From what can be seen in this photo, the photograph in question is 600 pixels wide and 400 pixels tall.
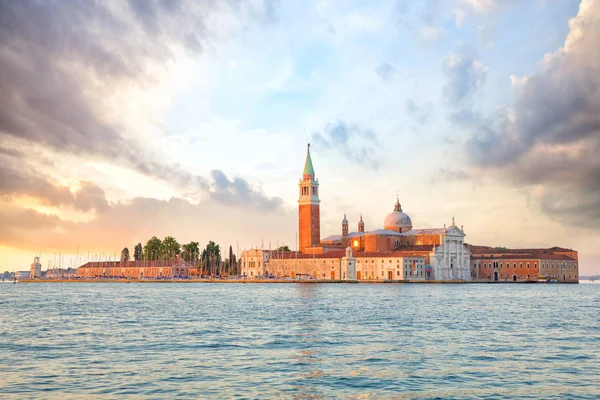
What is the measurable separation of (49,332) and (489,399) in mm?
20014

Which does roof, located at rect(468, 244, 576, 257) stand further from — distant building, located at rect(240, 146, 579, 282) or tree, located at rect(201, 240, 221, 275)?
tree, located at rect(201, 240, 221, 275)

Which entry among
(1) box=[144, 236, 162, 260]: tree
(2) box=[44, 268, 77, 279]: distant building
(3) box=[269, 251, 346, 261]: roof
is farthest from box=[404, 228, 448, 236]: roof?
(2) box=[44, 268, 77, 279]: distant building

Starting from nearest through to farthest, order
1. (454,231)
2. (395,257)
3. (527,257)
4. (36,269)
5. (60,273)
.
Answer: (395,257) → (527,257) → (454,231) → (60,273) → (36,269)

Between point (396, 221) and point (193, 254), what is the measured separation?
148 feet

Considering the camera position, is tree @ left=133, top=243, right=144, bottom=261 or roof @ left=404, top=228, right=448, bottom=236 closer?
roof @ left=404, top=228, right=448, bottom=236

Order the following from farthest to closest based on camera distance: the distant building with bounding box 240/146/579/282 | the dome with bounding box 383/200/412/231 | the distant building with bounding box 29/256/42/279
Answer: the distant building with bounding box 29/256/42/279, the dome with bounding box 383/200/412/231, the distant building with bounding box 240/146/579/282

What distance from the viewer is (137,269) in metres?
150

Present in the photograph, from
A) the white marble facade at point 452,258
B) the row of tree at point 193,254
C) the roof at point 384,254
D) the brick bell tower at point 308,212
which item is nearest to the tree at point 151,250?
the row of tree at point 193,254

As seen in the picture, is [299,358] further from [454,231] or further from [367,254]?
[454,231]

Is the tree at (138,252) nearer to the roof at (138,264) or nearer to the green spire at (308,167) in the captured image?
the roof at (138,264)

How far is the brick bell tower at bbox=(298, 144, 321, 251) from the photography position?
131 meters

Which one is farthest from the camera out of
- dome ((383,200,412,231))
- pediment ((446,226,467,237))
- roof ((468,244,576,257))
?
dome ((383,200,412,231))

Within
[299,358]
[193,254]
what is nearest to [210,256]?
[193,254]

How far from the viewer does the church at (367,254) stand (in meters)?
122
